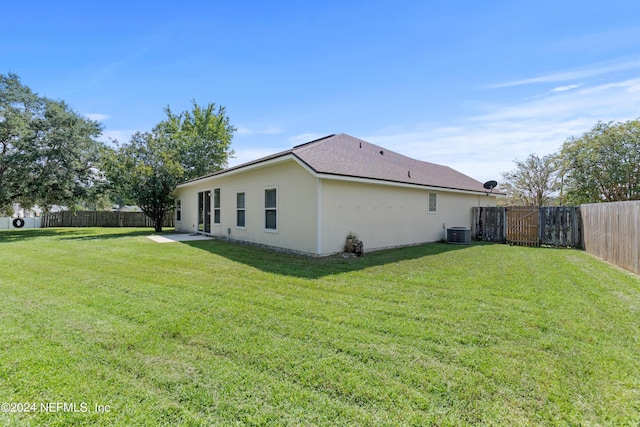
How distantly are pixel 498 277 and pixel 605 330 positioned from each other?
263cm

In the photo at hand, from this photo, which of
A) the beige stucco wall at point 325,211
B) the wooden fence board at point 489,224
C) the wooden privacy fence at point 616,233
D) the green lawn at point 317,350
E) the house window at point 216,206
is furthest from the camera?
the wooden fence board at point 489,224

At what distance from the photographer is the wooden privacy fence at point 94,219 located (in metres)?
23.0

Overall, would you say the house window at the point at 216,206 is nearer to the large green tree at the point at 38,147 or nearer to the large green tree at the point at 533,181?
the large green tree at the point at 38,147

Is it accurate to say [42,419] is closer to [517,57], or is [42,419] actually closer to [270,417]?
[270,417]

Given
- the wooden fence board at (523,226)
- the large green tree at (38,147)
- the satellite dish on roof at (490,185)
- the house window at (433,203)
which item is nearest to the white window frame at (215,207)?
the house window at (433,203)

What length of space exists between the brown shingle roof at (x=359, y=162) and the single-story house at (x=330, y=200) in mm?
47

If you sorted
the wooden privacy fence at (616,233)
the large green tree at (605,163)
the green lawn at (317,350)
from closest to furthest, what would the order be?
the green lawn at (317,350)
the wooden privacy fence at (616,233)
the large green tree at (605,163)

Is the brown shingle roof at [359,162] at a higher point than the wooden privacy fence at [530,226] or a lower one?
higher

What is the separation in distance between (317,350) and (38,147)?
2024 cm

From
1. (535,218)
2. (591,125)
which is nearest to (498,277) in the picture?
(535,218)

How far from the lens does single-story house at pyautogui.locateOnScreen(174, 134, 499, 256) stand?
8.30 meters

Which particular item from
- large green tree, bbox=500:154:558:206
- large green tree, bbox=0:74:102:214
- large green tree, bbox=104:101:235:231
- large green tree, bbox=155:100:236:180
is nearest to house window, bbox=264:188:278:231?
large green tree, bbox=104:101:235:231

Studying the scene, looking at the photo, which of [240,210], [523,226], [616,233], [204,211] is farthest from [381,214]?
[204,211]

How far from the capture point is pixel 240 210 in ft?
37.1
